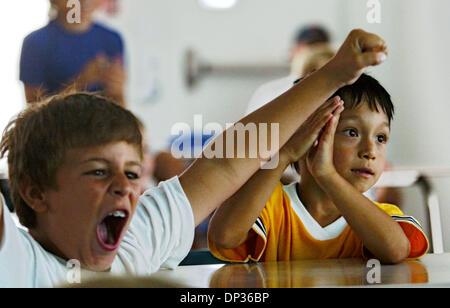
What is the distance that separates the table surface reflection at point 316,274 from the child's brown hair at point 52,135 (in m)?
0.15

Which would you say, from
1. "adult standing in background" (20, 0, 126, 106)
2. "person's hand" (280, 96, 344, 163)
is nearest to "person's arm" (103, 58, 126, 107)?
"adult standing in background" (20, 0, 126, 106)

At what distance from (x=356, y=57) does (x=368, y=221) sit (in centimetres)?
20

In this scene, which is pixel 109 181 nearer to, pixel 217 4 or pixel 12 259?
pixel 12 259

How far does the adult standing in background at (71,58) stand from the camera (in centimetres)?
77

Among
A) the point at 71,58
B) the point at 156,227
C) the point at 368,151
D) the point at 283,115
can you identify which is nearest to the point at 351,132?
the point at 368,151

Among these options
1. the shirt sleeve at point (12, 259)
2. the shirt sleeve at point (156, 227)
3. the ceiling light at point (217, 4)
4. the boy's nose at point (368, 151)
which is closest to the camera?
the shirt sleeve at point (12, 259)

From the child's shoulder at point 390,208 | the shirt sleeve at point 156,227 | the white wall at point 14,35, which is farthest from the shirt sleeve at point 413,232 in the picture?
the white wall at point 14,35

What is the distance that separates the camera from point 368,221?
2.44ft

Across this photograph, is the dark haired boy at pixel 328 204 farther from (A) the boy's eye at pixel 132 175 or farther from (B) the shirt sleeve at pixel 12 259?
(B) the shirt sleeve at pixel 12 259

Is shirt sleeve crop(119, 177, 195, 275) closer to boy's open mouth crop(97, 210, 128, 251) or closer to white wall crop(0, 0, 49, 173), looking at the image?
boy's open mouth crop(97, 210, 128, 251)

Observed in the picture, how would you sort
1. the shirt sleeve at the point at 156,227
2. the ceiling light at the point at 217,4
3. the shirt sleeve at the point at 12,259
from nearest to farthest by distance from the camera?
1. the shirt sleeve at the point at 12,259
2. the shirt sleeve at the point at 156,227
3. the ceiling light at the point at 217,4

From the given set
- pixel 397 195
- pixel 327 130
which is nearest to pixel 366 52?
pixel 327 130

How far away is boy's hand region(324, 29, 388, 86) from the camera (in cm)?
68

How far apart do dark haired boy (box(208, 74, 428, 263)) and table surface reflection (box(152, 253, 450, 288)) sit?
0.08 ft
